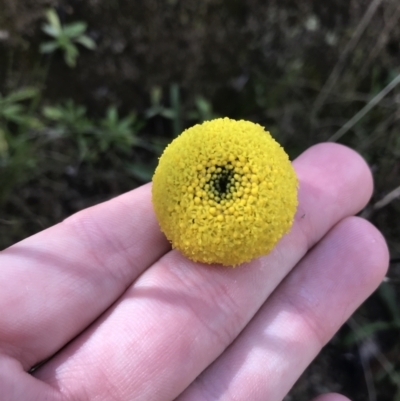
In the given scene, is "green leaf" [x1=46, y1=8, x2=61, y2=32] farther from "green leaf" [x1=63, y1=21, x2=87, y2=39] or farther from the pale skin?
the pale skin

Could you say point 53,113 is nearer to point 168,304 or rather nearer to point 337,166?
point 168,304

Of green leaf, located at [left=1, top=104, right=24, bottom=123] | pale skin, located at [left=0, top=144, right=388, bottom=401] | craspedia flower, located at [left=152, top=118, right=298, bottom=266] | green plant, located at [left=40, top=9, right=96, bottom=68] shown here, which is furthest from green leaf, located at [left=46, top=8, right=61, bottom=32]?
craspedia flower, located at [left=152, top=118, right=298, bottom=266]

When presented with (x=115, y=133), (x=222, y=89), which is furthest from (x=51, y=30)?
(x=222, y=89)

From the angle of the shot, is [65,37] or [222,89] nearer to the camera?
[65,37]

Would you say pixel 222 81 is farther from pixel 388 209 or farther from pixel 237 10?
pixel 388 209

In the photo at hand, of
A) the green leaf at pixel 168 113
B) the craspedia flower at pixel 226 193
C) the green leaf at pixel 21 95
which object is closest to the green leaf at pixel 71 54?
the green leaf at pixel 21 95

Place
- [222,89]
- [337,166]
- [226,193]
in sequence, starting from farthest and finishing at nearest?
[222,89] → [337,166] → [226,193]
